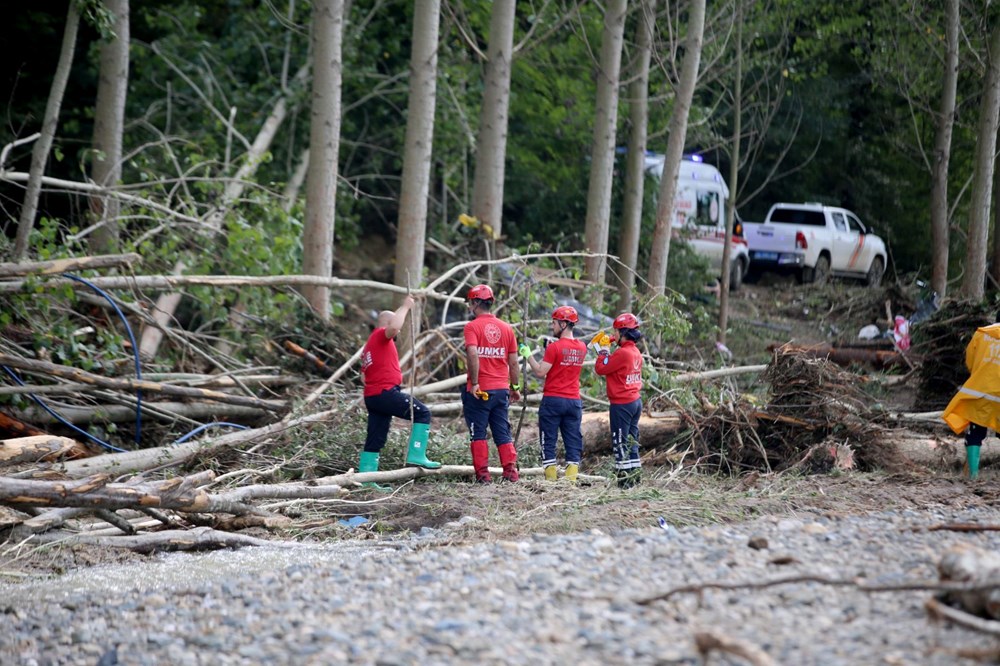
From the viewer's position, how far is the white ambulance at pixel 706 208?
22.2 m

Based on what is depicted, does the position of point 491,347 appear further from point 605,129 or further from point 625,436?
point 605,129

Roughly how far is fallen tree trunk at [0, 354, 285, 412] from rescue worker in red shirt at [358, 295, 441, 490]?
1.53m

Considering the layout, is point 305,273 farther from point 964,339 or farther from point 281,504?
point 964,339

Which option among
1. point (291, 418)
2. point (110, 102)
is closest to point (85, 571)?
point (291, 418)

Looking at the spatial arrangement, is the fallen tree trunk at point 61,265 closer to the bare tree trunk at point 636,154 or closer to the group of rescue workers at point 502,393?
the group of rescue workers at point 502,393

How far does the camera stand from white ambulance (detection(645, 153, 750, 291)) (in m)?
22.2

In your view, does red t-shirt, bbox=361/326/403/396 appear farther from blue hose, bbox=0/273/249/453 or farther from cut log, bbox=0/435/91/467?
cut log, bbox=0/435/91/467

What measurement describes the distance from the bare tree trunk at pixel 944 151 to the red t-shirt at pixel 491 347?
12007 mm

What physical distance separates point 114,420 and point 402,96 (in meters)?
10.7

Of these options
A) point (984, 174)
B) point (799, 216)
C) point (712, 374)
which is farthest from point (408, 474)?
point (799, 216)

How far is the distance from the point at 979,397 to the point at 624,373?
3.08 metres

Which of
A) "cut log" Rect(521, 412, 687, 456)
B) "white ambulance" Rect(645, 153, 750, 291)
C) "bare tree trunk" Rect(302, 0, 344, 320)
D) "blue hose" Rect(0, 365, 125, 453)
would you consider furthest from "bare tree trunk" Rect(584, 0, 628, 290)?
"blue hose" Rect(0, 365, 125, 453)

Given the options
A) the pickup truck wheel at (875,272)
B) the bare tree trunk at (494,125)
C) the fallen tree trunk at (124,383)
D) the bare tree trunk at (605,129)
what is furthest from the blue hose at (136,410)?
the pickup truck wheel at (875,272)

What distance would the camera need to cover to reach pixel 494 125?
15.7 meters
